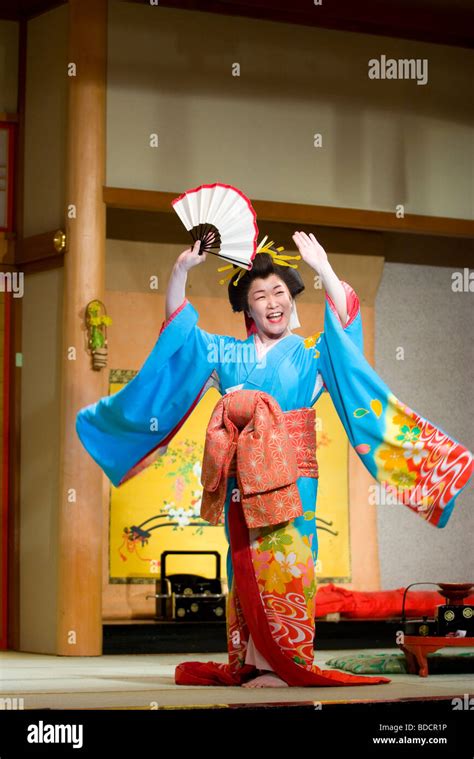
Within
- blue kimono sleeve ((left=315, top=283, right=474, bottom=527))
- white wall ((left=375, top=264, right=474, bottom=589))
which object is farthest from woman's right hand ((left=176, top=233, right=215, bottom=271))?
white wall ((left=375, top=264, right=474, bottom=589))

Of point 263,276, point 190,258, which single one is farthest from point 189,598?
point 190,258

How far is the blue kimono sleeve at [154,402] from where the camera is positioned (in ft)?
17.6

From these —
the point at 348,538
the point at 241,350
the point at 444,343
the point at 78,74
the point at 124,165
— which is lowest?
the point at 348,538

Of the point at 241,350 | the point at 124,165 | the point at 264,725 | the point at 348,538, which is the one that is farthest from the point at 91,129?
the point at 264,725

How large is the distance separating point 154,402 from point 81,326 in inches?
72.7

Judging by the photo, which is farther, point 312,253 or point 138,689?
point 312,253

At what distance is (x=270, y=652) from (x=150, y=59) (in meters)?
3.81

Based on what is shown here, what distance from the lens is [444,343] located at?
941 cm

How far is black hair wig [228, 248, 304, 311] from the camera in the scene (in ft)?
17.8

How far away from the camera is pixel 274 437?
5109 millimetres

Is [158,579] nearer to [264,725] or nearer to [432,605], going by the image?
[432,605]

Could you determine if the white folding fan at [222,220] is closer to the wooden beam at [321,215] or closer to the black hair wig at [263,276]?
the black hair wig at [263,276]

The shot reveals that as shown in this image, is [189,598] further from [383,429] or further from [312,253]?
[312,253]

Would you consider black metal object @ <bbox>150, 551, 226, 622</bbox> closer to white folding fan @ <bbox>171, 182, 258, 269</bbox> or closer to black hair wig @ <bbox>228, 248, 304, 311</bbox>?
black hair wig @ <bbox>228, 248, 304, 311</bbox>
